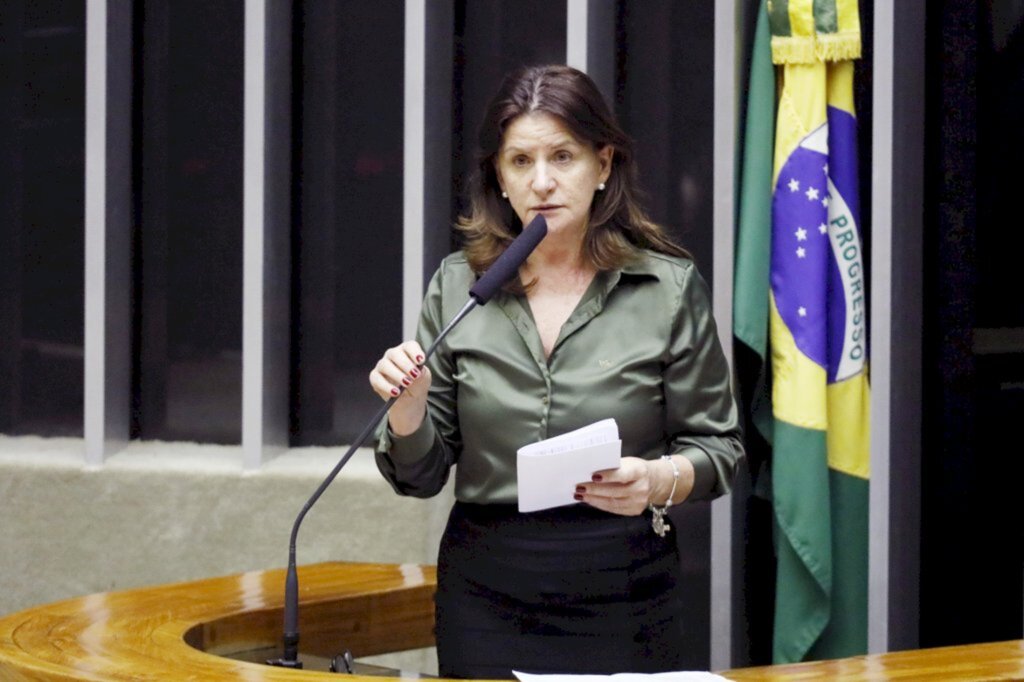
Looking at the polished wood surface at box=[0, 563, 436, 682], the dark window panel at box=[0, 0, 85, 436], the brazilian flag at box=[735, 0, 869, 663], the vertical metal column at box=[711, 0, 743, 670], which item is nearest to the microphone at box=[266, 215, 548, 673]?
the polished wood surface at box=[0, 563, 436, 682]

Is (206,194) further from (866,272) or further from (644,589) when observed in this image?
(644,589)

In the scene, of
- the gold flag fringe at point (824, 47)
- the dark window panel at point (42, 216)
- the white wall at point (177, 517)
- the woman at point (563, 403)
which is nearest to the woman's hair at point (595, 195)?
the woman at point (563, 403)

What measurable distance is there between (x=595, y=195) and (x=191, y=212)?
217cm

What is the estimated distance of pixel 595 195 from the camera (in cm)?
262

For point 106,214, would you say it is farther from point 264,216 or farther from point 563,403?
point 563,403

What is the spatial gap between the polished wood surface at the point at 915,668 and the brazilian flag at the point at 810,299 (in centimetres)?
101

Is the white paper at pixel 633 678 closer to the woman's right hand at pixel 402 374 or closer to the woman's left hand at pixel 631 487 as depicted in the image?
the woman's left hand at pixel 631 487

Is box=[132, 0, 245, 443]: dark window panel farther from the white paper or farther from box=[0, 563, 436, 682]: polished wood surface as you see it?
the white paper

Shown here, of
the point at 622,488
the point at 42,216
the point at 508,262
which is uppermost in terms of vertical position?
the point at 42,216

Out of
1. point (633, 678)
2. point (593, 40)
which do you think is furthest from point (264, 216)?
point (633, 678)

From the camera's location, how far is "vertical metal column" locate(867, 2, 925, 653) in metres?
3.51

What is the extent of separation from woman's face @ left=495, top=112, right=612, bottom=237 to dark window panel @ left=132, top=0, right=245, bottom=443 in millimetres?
2091

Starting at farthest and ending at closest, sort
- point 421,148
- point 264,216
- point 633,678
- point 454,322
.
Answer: point 264,216, point 421,148, point 454,322, point 633,678

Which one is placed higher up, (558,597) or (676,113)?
(676,113)
